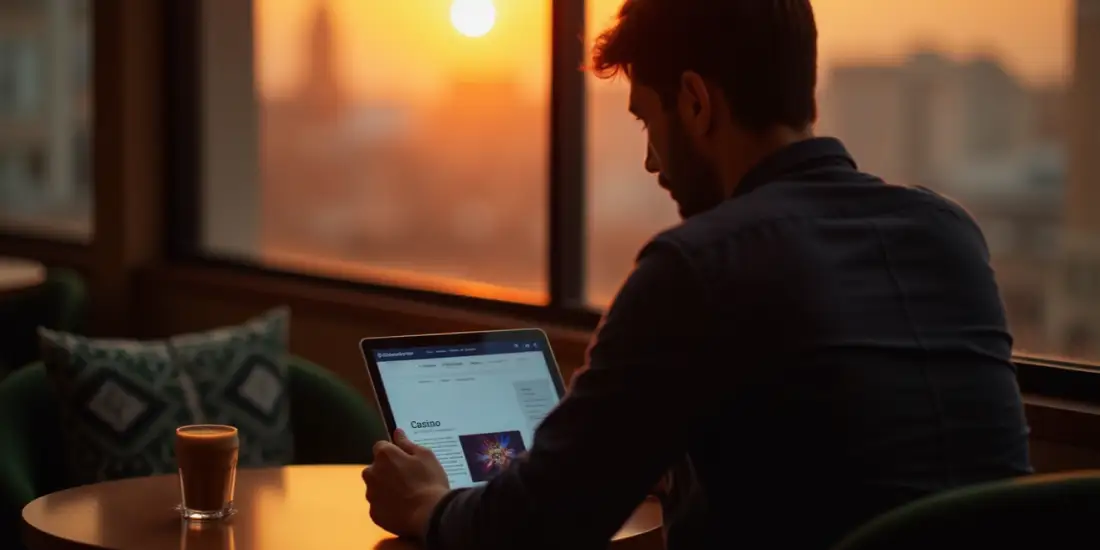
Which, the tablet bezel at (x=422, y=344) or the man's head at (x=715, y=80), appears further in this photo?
the tablet bezel at (x=422, y=344)

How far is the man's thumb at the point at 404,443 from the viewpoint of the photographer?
164 cm

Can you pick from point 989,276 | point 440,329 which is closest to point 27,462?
point 440,329

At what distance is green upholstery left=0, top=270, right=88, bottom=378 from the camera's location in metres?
3.80

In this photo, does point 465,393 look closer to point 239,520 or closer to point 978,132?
point 239,520

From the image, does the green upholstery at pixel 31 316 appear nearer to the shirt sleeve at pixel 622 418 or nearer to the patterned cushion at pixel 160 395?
the patterned cushion at pixel 160 395

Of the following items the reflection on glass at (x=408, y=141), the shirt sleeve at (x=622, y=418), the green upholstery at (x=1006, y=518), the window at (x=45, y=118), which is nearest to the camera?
the green upholstery at (x=1006, y=518)

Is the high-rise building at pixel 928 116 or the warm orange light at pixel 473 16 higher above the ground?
the warm orange light at pixel 473 16

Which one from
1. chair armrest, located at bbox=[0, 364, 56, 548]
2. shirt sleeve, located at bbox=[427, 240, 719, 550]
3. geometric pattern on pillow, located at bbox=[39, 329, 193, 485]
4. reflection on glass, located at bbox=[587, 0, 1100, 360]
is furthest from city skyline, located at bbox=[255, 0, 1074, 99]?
chair armrest, located at bbox=[0, 364, 56, 548]

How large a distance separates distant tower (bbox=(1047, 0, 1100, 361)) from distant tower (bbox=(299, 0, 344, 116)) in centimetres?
219

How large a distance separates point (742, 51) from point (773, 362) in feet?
1.15

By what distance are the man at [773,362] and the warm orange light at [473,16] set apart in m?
2.06

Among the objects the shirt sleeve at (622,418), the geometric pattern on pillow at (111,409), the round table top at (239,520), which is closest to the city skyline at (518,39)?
the shirt sleeve at (622,418)

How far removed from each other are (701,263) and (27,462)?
1.68 metres

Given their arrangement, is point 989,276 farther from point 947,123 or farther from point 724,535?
point 947,123
